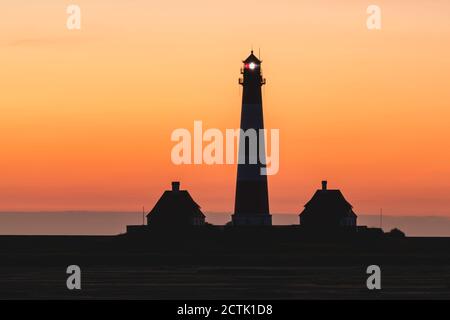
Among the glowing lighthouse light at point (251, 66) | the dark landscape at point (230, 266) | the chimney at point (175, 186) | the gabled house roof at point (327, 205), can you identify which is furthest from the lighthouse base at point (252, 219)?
the gabled house roof at point (327, 205)

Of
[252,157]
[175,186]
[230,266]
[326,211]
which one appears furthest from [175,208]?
[230,266]

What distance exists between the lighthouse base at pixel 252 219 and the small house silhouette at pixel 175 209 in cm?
1018

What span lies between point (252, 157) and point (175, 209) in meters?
16.2

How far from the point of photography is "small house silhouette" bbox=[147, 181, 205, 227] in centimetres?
12006

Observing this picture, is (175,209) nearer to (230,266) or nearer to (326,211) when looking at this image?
(326,211)

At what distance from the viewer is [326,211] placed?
121 meters

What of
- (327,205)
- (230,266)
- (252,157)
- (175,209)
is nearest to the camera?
(230,266)

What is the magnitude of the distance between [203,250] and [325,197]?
1069 cm

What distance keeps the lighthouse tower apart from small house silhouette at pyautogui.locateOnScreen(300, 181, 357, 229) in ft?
41.4

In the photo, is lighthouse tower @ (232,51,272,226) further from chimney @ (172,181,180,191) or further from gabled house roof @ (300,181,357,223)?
gabled house roof @ (300,181,357,223)

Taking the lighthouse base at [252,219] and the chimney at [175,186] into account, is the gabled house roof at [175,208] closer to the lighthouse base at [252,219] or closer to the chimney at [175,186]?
the chimney at [175,186]
